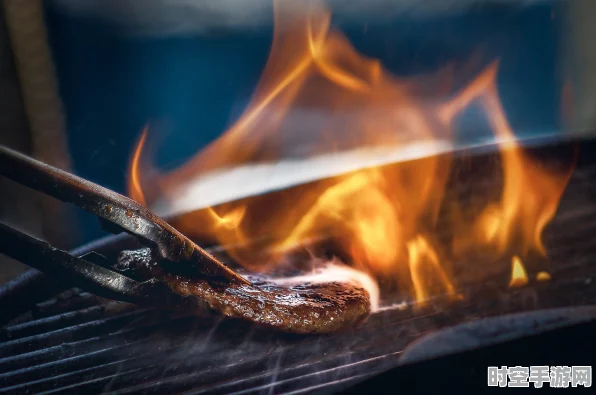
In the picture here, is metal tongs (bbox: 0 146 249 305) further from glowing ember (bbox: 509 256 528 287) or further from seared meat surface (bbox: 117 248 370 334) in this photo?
glowing ember (bbox: 509 256 528 287)

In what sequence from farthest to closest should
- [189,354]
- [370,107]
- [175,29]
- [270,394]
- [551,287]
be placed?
1. [370,107]
2. [175,29]
3. [551,287]
4. [189,354]
5. [270,394]

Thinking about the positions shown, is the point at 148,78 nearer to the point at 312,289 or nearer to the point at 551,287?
the point at 312,289

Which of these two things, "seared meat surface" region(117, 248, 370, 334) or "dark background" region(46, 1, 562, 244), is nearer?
"seared meat surface" region(117, 248, 370, 334)

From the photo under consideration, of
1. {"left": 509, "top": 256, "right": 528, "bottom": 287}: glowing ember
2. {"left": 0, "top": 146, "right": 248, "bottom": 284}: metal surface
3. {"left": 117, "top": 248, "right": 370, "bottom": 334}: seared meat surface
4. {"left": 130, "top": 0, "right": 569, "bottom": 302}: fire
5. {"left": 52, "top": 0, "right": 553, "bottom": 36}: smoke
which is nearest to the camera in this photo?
{"left": 0, "top": 146, "right": 248, "bottom": 284}: metal surface

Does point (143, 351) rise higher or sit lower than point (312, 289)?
lower

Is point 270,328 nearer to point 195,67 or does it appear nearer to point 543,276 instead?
point 543,276

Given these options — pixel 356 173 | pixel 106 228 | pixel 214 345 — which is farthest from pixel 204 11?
pixel 214 345

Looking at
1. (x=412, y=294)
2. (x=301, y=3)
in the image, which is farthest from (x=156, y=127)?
(x=412, y=294)

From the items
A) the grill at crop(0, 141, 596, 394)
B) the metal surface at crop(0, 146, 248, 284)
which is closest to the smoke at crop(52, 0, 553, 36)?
the grill at crop(0, 141, 596, 394)
